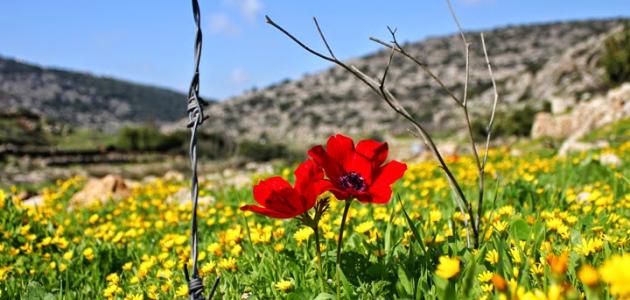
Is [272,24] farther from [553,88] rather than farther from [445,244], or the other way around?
[553,88]

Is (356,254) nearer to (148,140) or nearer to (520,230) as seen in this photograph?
(520,230)

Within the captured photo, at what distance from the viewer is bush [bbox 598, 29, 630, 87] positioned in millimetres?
33625

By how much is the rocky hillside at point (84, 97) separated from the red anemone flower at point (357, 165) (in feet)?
364

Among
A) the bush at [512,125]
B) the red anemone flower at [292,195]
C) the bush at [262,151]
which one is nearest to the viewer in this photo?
the red anemone flower at [292,195]

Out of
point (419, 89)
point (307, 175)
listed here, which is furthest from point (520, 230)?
point (419, 89)

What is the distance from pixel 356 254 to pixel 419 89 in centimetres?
9373

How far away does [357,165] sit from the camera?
6.24ft

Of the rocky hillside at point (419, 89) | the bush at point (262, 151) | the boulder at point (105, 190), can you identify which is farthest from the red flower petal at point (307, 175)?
the rocky hillside at point (419, 89)

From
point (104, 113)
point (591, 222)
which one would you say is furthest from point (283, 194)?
point (104, 113)

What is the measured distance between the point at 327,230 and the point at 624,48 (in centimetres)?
4112

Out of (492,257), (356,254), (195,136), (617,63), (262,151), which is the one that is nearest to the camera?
(195,136)

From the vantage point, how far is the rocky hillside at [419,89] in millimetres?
69250

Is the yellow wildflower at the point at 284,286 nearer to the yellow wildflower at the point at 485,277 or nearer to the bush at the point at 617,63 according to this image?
the yellow wildflower at the point at 485,277

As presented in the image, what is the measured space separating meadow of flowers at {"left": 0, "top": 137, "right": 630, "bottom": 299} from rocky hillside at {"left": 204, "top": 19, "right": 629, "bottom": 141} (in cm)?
5727
